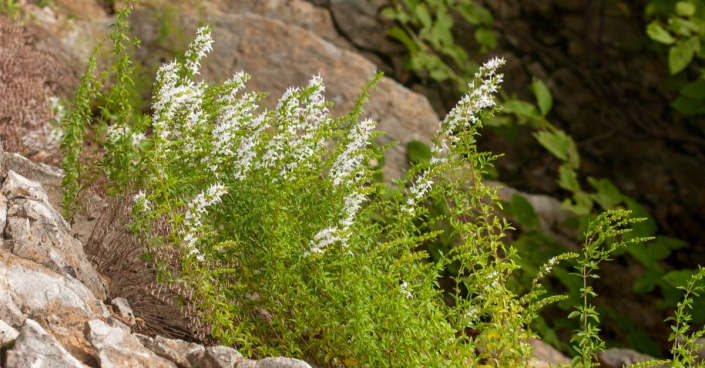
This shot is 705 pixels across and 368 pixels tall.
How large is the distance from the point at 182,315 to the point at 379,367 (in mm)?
600

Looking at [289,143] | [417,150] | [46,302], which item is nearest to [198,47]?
[289,143]

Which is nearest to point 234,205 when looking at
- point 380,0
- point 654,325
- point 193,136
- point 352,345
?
point 193,136

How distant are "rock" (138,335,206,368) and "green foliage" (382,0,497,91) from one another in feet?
11.5

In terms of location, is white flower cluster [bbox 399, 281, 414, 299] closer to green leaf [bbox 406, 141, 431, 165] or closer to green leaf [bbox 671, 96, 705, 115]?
green leaf [bbox 406, 141, 431, 165]

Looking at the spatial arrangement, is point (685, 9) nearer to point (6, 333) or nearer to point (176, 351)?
point (176, 351)

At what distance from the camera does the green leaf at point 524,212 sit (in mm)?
4691

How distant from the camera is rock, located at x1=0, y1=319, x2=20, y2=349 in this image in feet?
5.81

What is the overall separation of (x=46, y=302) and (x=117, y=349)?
196 mm

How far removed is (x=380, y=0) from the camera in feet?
18.5

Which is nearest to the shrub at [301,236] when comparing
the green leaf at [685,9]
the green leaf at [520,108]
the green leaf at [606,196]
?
the green leaf at [606,196]

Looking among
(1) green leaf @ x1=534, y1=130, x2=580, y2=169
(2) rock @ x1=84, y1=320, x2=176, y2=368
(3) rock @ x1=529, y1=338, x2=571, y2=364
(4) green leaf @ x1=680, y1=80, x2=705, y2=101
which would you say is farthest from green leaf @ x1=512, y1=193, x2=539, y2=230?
(2) rock @ x1=84, y1=320, x2=176, y2=368

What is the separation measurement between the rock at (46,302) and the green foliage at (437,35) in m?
3.65

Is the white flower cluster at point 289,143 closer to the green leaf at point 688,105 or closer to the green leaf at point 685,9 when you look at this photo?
the green leaf at point 685,9

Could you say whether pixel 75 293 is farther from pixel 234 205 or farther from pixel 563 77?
pixel 563 77
